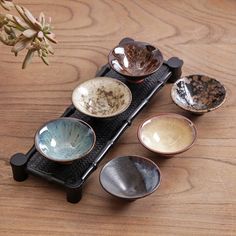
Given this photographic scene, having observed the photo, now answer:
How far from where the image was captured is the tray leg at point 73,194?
3.53 feet

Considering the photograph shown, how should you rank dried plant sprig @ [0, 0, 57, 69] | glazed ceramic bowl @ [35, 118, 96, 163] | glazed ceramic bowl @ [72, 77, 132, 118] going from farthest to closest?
glazed ceramic bowl @ [72, 77, 132, 118] < glazed ceramic bowl @ [35, 118, 96, 163] < dried plant sprig @ [0, 0, 57, 69]

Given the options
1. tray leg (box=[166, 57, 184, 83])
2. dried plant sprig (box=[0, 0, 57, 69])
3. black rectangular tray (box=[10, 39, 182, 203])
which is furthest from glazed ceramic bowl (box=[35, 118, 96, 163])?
tray leg (box=[166, 57, 184, 83])

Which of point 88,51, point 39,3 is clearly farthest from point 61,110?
point 39,3

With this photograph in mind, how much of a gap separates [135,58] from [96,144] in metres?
0.31

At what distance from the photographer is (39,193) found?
1113mm

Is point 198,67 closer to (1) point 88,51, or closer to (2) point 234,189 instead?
(1) point 88,51

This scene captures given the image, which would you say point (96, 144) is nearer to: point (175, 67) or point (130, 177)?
point (130, 177)

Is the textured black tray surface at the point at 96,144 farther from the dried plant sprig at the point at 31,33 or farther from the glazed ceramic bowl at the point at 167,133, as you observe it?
the dried plant sprig at the point at 31,33

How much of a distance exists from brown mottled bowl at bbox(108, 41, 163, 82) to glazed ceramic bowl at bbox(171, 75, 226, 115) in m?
0.07

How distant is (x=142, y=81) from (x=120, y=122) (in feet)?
0.50

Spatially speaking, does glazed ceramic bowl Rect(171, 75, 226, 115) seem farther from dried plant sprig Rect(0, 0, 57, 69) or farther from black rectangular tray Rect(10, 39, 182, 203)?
dried plant sprig Rect(0, 0, 57, 69)

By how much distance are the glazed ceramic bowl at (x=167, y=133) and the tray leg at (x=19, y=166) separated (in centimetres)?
24

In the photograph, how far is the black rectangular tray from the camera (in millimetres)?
1096

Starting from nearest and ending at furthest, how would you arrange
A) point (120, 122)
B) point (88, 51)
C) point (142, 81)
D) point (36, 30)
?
point (36, 30), point (120, 122), point (142, 81), point (88, 51)
